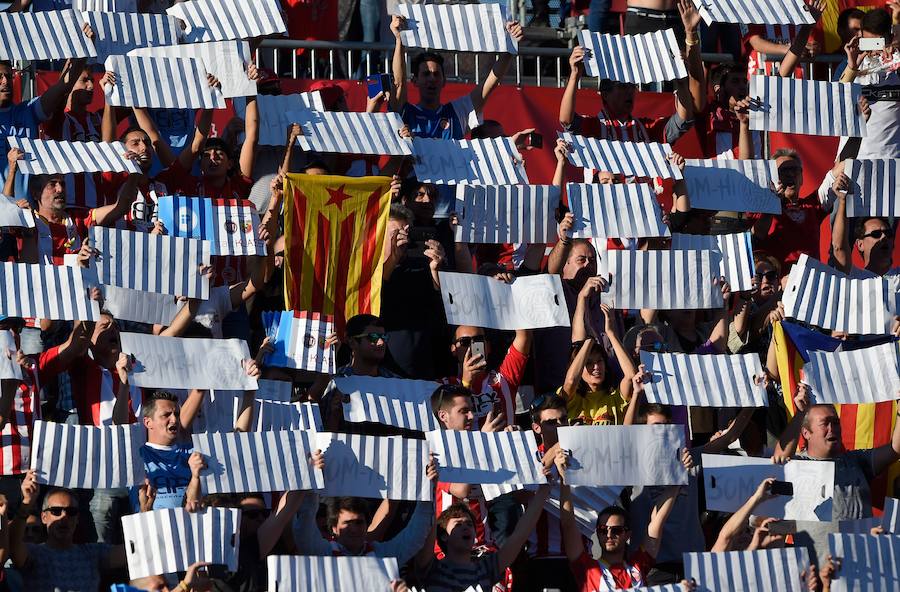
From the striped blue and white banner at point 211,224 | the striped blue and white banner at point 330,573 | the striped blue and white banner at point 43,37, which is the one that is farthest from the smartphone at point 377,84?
the striped blue and white banner at point 330,573

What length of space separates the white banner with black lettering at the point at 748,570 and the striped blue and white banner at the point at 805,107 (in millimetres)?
3278

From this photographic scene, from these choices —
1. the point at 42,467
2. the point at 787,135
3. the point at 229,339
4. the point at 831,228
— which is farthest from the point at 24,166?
the point at 787,135

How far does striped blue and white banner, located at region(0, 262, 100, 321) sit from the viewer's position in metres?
9.19

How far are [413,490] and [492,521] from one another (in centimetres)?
56

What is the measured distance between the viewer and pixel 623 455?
29.9 feet

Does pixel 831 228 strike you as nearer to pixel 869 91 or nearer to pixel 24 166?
pixel 869 91

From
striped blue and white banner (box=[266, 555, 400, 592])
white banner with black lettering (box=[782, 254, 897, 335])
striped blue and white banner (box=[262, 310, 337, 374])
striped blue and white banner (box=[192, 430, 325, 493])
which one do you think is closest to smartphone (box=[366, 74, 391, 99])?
striped blue and white banner (box=[262, 310, 337, 374])

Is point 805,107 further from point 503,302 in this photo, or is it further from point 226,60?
point 226,60

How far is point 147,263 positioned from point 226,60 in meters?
1.71

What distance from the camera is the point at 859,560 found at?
29.3 ft

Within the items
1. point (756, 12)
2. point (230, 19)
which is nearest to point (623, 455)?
point (230, 19)

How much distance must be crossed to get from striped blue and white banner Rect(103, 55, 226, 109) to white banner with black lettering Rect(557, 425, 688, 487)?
9.47 ft

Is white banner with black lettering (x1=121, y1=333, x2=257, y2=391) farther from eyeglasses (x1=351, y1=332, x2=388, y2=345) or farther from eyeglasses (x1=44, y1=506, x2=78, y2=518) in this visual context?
eyeglasses (x1=44, y1=506, x2=78, y2=518)

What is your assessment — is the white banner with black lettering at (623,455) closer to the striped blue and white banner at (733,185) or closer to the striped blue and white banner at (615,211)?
the striped blue and white banner at (615,211)
